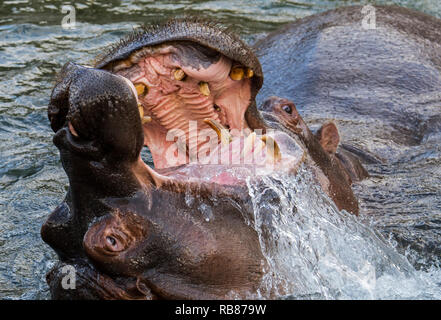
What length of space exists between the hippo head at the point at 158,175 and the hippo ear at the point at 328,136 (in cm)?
87

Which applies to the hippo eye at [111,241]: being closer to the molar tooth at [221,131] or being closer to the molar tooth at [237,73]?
the molar tooth at [221,131]

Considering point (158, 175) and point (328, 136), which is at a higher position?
point (158, 175)

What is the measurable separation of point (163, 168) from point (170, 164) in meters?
0.22

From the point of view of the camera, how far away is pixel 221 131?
3703 mm

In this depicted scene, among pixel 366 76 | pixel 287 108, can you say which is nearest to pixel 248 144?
pixel 287 108

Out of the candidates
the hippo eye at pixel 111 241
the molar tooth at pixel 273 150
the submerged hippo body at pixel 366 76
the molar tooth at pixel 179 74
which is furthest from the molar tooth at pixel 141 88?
the submerged hippo body at pixel 366 76

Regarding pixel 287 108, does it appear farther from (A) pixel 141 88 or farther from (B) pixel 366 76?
(B) pixel 366 76

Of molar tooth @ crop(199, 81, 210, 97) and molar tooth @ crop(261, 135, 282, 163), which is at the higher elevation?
molar tooth @ crop(199, 81, 210, 97)

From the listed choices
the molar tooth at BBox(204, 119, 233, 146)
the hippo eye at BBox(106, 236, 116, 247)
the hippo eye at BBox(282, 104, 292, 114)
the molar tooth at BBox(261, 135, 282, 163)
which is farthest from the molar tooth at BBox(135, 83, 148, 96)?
the hippo eye at BBox(282, 104, 292, 114)

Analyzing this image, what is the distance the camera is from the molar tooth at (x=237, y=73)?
11.9ft

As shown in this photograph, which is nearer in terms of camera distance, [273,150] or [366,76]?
[273,150]

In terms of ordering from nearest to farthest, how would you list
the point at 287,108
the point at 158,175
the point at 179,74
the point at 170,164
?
the point at 158,175 < the point at 179,74 < the point at 170,164 < the point at 287,108

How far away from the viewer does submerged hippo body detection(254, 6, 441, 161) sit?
582cm

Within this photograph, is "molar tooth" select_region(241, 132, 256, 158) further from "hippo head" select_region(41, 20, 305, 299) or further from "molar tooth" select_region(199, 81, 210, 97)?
"molar tooth" select_region(199, 81, 210, 97)
